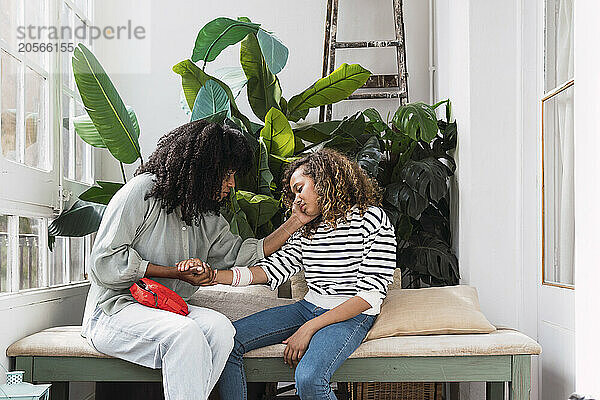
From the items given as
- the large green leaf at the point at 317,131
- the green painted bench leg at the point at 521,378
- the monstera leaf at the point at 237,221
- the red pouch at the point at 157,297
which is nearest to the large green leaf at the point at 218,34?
the large green leaf at the point at 317,131

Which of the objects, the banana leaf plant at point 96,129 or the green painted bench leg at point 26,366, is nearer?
the green painted bench leg at point 26,366

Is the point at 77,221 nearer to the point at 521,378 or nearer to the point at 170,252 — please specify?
the point at 170,252

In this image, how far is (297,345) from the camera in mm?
2473

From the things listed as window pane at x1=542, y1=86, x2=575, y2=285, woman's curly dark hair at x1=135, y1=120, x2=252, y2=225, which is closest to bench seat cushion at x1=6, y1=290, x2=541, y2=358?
window pane at x1=542, y1=86, x2=575, y2=285

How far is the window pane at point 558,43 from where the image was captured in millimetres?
2645

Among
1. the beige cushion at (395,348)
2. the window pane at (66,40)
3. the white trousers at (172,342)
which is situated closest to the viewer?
the white trousers at (172,342)

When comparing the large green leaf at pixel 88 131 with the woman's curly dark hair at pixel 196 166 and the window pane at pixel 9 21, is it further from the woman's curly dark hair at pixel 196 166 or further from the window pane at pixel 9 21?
the woman's curly dark hair at pixel 196 166

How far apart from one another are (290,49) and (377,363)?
1983 millimetres

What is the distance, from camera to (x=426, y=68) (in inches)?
153

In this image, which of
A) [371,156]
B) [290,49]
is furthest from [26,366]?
[290,49]

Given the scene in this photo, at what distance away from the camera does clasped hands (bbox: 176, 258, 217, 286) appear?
2.48m
